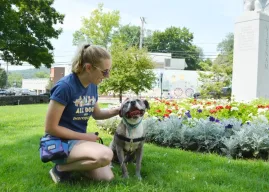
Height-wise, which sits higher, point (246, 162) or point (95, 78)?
point (95, 78)

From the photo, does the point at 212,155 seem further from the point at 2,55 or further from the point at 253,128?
the point at 2,55

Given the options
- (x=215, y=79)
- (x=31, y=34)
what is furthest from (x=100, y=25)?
(x=215, y=79)

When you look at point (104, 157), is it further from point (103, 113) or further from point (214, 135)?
point (214, 135)

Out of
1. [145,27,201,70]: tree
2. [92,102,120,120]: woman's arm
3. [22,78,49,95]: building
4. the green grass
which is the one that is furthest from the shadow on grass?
[22,78,49,95]: building

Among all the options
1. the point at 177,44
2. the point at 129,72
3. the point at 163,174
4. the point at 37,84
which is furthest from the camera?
the point at 37,84

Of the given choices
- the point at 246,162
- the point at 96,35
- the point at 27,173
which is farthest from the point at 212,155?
the point at 96,35

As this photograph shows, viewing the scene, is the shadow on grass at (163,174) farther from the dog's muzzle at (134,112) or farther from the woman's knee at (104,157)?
the dog's muzzle at (134,112)

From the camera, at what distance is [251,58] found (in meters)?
13.1

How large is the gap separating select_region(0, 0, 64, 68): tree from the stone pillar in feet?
53.8

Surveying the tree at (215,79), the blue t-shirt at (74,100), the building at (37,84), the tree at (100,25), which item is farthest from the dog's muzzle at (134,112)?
the building at (37,84)

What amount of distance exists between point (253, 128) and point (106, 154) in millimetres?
3017

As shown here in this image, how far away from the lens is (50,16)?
2736 cm

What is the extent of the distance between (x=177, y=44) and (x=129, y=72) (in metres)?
54.5

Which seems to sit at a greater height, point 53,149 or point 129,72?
point 129,72
